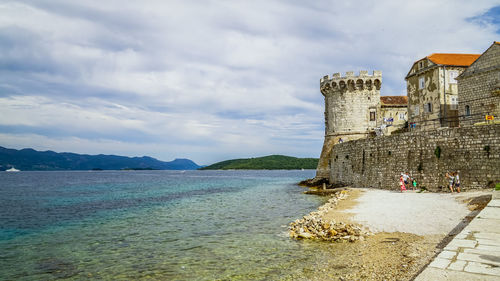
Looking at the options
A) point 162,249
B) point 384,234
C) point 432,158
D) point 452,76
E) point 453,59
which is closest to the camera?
point 384,234

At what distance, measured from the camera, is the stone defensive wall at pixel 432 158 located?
18578 millimetres

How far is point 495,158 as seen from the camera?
59.4 feet

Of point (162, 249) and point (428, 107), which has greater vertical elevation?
point (428, 107)

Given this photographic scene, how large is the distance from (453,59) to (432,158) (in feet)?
57.9

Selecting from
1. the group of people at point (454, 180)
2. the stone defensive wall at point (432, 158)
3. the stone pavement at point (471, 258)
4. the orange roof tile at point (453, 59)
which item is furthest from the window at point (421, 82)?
the stone pavement at point (471, 258)

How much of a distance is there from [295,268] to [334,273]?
1227 mm

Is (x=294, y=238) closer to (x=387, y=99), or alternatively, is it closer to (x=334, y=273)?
(x=334, y=273)

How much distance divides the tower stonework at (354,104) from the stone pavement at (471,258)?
3205cm

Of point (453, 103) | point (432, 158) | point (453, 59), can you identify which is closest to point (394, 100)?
point (453, 59)

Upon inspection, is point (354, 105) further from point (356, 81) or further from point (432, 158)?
point (432, 158)

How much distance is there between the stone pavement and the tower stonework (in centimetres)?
3205

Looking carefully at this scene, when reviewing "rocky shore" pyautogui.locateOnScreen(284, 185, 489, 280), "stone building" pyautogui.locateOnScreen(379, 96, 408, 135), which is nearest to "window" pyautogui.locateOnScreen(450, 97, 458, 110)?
"stone building" pyautogui.locateOnScreen(379, 96, 408, 135)

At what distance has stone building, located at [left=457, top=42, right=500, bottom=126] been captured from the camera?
87.4 feet

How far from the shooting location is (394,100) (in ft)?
154
